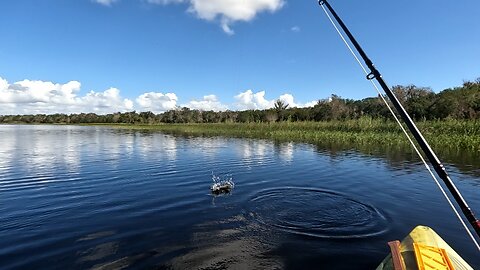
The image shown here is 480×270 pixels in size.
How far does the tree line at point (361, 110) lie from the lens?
48.9m

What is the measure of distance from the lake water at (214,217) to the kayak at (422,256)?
181 cm

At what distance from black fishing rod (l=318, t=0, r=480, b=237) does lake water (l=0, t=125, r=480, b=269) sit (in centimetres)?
362

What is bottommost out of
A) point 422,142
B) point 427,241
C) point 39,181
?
point 39,181

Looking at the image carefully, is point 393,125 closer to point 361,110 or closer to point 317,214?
point 317,214

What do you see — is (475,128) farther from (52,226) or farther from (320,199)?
(52,226)

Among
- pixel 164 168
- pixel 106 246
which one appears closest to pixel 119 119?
pixel 164 168

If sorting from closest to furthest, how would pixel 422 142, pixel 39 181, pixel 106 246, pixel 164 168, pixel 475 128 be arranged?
1. pixel 422 142
2. pixel 106 246
3. pixel 39 181
4. pixel 164 168
5. pixel 475 128

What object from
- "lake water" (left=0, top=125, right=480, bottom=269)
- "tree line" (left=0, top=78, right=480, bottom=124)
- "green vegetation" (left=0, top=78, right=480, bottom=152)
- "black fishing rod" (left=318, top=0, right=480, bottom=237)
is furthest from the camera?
"tree line" (left=0, top=78, right=480, bottom=124)

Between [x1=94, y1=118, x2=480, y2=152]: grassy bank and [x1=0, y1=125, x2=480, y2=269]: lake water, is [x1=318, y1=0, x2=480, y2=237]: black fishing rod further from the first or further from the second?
[x1=94, y1=118, x2=480, y2=152]: grassy bank

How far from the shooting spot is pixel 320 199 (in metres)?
11.9

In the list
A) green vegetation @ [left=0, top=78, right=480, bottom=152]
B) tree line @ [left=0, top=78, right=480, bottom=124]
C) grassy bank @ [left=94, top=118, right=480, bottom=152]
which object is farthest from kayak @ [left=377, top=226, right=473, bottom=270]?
tree line @ [left=0, top=78, right=480, bottom=124]

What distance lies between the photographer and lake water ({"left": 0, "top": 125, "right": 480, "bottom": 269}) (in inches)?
274

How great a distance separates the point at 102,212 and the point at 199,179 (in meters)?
6.13

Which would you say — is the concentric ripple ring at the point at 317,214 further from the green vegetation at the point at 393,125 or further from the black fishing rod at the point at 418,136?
the green vegetation at the point at 393,125
